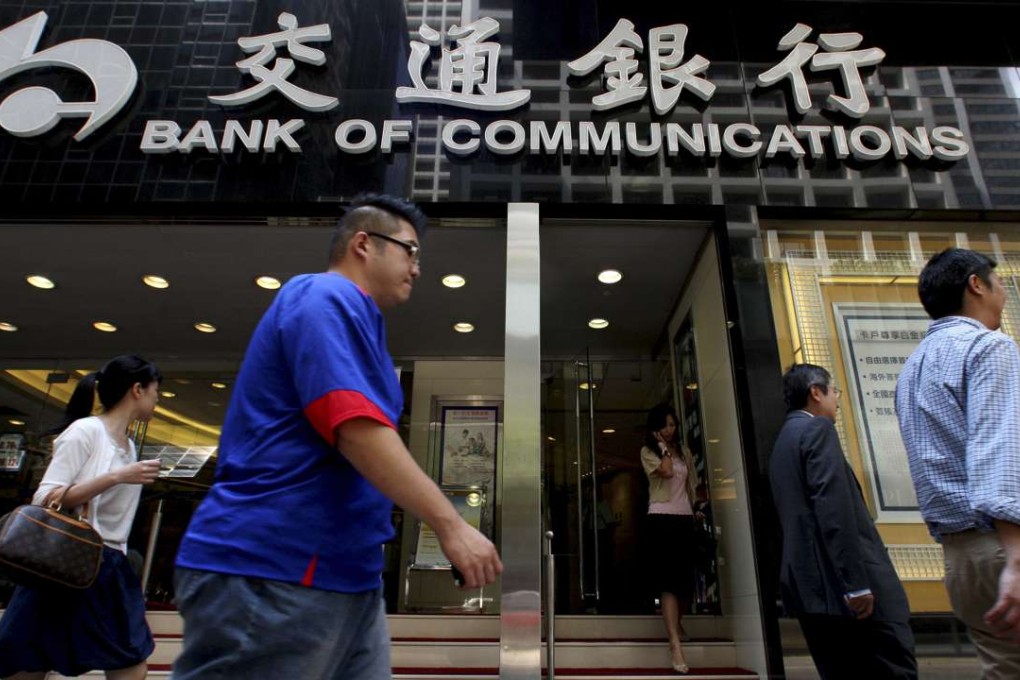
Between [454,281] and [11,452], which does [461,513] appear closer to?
[454,281]

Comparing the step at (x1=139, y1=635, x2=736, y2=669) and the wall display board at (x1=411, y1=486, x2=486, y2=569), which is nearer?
the step at (x1=139, y1=635, x2=736, y2=669)

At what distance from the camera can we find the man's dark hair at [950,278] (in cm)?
195

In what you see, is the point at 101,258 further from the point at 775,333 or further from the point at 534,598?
the point at 775,333

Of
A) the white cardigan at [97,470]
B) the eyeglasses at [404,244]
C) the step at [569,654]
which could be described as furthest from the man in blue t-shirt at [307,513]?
the step at [569,654]

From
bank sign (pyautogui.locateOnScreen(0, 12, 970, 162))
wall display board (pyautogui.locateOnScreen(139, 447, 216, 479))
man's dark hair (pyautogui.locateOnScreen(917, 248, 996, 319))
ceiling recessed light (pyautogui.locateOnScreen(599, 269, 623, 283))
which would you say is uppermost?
bank sign (pyautogui.locateOnScreen(0, 12, 970, 162))

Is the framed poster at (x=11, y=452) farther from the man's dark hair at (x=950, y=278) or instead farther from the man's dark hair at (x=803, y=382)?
the man's dark hair at (x=950, y=278)

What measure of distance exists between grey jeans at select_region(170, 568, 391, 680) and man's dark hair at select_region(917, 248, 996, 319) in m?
1.84

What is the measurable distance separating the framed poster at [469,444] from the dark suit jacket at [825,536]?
483cm

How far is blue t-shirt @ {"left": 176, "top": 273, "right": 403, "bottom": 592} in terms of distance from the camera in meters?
1.13

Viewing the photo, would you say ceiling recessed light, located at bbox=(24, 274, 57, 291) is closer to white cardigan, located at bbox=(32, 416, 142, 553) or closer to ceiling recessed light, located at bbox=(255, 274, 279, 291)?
ceiling recessed light, located at bbox=(255, 274, 279, 291)

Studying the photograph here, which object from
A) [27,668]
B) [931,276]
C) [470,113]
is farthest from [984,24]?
[27,668]

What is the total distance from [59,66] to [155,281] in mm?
1782

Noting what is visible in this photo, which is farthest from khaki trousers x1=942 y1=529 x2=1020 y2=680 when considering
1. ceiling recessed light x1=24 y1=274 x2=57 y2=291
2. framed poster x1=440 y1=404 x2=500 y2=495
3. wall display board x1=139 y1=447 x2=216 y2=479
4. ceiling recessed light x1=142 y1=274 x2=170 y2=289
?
wall display board x1=139 y1=447 x2=216 y2=479

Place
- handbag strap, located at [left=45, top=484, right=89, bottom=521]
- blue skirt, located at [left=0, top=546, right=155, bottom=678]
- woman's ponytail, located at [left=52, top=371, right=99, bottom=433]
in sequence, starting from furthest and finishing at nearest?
woman's ponytail, located at [left=52, top=371, right=99, bottom=433]
handbag strap, located at [left=45, top=484, right=89, bottom=521]
blue skirt, located at [left=0, top=546, right=155, bottom=678]
